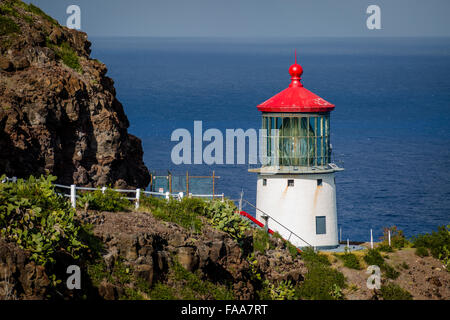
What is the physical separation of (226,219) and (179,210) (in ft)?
4.50

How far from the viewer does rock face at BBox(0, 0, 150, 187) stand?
26.4m

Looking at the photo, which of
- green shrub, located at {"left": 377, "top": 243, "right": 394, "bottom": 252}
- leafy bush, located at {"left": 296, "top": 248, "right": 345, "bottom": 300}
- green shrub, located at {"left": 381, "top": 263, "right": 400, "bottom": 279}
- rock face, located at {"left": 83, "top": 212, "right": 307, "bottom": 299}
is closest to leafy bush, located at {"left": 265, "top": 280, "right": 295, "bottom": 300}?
leafy bush, located at {"left": 296, "top": 248, "right": 345, "bottom": 300}

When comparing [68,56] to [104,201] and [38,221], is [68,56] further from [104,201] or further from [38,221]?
[38,221]

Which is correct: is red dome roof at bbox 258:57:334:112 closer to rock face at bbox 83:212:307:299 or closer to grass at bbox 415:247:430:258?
grass at bbox 415:247:430:258

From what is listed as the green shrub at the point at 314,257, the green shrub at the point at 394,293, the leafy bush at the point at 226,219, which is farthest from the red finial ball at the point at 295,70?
the green shrub at the point at 394,293

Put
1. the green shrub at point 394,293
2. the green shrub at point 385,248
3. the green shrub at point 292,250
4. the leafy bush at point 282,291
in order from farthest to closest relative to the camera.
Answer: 1. the green shrub at point 385,248
2. the green shrub at point 292,250
3. the green shrub at point 394,293
4. the leafy bush at point 282,291

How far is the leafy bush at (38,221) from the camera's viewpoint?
20516 millimetres

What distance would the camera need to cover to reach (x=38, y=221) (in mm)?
21719

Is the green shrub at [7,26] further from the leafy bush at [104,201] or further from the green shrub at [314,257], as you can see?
the green shrub at [314,257]

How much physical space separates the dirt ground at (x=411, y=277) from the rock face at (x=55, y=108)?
7787 millimetres

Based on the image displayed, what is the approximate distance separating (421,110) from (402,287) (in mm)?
105476

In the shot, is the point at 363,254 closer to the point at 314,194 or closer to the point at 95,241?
the point at 314,194

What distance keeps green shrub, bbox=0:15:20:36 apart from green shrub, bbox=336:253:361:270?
1261 cm

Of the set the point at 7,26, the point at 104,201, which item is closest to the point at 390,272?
the point at 104,201
